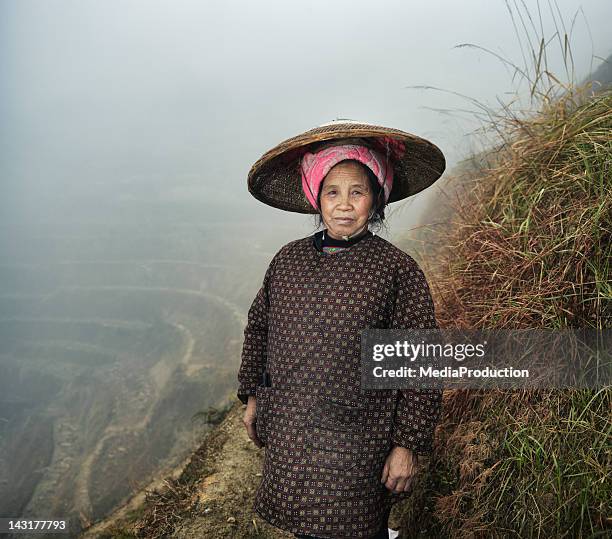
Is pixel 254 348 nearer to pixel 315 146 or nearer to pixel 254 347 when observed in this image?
pixel 254 347

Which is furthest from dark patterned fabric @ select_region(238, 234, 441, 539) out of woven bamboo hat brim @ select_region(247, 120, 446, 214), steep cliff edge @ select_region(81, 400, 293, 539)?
steep cliff edge @ select_region(81, 400, 293, 539)

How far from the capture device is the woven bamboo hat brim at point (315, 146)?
125 centimetres

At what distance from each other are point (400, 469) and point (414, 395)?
0.82 ft

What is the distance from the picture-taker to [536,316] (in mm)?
1709

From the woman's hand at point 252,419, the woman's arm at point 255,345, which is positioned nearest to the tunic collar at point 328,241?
the woman's arm at point 255,345

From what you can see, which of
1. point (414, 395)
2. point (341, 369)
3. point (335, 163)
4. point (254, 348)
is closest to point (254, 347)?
point (254, 348)

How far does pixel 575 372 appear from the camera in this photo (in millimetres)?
1554

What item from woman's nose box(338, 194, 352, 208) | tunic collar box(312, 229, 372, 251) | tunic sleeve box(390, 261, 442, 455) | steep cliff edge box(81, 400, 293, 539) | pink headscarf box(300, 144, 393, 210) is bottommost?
steep cliff edge box(81, 400, 293, 539)

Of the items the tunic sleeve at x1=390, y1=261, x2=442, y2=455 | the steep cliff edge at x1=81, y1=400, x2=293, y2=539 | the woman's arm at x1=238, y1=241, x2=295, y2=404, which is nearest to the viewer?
the tunic sleeve at x1=390, y1=261, x2=442, y2=455

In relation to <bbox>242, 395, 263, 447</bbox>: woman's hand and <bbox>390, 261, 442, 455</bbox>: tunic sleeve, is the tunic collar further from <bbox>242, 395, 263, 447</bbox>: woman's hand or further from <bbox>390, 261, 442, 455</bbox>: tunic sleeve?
<bbox>242, 395, 263, 447</bbox>: woman's hand

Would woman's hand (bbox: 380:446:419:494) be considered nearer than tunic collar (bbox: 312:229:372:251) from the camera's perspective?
Yes

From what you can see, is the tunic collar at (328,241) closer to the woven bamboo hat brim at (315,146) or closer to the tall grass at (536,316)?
the woven bamboo hat brim at (315,146)

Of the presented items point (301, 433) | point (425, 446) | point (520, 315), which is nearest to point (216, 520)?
point (301, 433)

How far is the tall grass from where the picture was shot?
4.67ft
